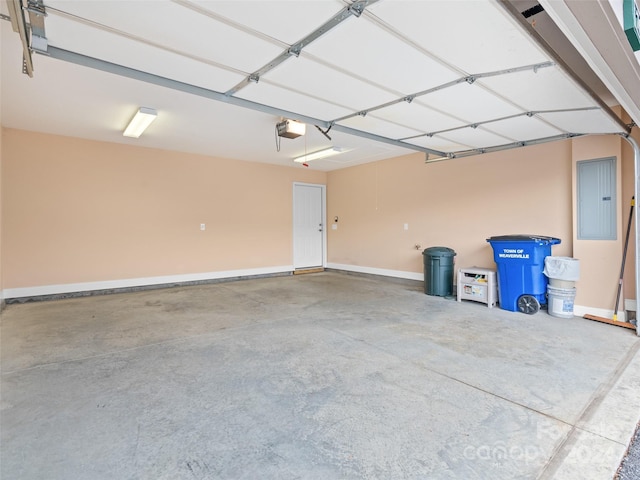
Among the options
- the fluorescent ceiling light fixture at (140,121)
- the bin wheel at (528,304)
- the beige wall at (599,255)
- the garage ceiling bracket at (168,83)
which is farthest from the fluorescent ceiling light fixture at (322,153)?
the bin wheel at (528,304)

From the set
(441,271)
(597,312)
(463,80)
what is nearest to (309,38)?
(463,80)

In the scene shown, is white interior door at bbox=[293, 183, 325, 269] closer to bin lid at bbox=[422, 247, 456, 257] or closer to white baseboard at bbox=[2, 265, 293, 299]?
white baseboard at bbox=[2, 265, 293, 299]

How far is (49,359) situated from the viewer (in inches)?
117

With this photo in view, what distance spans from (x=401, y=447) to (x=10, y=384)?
2943mm

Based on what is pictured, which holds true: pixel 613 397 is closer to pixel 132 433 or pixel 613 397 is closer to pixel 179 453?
pixel 179 453

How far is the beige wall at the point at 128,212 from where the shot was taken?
5.20 meters

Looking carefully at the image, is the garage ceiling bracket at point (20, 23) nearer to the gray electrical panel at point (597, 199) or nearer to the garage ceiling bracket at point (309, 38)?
the garage ceiling bracket at point (309, 38)

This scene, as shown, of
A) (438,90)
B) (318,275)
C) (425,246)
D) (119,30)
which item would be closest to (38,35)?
(119,30)

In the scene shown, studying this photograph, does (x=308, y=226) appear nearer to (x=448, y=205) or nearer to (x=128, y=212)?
(x=448, y=205)

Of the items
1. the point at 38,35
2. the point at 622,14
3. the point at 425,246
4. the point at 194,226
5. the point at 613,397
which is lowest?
the point at 613,397

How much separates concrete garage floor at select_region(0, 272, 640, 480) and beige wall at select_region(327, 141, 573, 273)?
5.32ft

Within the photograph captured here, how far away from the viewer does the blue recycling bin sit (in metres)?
4.38

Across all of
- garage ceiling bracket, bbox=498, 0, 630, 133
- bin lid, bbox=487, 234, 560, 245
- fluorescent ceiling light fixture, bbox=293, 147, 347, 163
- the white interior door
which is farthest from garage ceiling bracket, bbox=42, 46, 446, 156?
the white interior door

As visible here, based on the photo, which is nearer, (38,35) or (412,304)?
(38,35)
